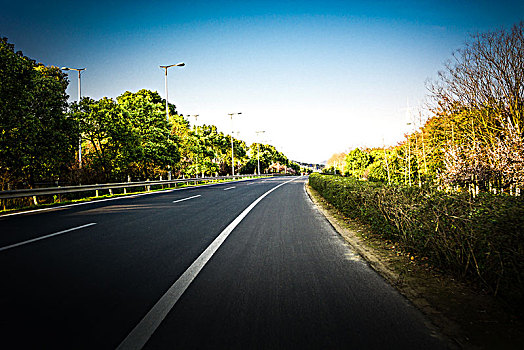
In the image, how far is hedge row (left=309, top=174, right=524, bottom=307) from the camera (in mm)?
3211

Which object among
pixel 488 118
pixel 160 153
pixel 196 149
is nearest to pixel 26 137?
pixel 160 153

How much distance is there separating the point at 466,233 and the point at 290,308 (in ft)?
7.65

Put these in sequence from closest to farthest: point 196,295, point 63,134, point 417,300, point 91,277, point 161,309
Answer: point 161,309 < point 417,300 < point 196,295 < point 91,277 < point 63,134

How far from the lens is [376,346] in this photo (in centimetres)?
270

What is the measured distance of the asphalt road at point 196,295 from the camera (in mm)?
2846

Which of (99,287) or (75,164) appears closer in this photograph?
(99,287)

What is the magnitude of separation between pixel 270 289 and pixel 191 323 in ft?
3.95

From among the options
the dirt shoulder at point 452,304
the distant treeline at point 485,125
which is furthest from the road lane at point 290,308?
the distant treeline at point 485,125

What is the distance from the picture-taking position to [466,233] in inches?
153

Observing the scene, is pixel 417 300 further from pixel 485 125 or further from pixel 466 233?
pixel 485 125

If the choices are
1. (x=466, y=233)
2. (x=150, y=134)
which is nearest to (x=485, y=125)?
(x=466, y=233)

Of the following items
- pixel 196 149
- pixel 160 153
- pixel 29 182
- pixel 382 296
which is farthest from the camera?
pixel 196 149

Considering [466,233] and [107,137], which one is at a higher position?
[107,137]

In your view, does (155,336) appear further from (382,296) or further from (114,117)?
(114,117)
